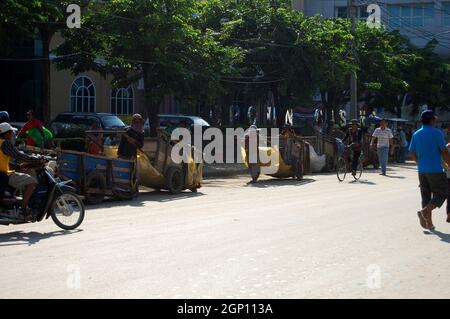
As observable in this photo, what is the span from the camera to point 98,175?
14.1m

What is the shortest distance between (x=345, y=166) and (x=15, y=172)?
1257cm

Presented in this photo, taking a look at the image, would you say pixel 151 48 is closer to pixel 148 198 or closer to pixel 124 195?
pixel 148 198

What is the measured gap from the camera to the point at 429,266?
25.5 ft

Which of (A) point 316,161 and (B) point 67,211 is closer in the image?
(B) point 67,211

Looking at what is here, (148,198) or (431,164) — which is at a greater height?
(431,164)

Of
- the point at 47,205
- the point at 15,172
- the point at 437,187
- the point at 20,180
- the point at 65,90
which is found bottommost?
the point at 47,205

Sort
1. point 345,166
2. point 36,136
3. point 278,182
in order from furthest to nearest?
point 345,166 < point 278,182 < point 36,136

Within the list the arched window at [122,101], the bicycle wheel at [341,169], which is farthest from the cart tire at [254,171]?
the arched window at [122,101]

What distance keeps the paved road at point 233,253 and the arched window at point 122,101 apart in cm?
2456

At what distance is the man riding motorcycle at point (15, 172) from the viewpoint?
990 cm
